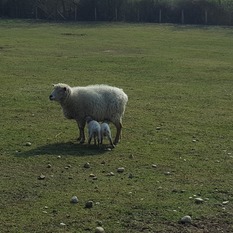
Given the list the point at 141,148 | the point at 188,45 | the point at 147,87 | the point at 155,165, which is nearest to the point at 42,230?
the point at 155,165

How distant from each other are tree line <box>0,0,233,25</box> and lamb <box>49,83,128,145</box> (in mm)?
63171

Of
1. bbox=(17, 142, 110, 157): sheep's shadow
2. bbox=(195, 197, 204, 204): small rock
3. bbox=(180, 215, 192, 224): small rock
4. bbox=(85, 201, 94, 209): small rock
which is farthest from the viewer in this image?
bbox=(17, 142, 110, 157): sheep's shadow

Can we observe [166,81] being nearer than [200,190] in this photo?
No

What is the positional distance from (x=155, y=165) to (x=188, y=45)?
36.4 m

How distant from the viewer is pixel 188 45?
155 feet

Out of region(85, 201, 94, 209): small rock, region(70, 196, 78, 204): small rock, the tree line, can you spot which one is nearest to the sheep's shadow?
region(70, 196, 78, 204): small rock

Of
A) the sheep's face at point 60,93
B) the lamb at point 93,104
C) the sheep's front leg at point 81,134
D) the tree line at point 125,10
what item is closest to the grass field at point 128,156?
the sheep's front leg at point 81,134

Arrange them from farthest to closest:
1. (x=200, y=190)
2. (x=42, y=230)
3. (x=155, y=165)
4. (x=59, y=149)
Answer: (x=59, y=149)
(x=155, y=165)
(x=200, y=190)
(x=42, y=230)

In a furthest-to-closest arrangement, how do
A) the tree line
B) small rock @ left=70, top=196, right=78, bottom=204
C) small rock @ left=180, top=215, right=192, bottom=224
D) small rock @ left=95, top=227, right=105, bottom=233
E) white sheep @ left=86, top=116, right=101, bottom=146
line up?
the tree line → white sheep @ left=86, top=116, right=101, bottom=146 → small rock @ left=70, top=196, right=78, bottom=204 → small rock @ left=180, top=215, right=192, bottom=224 → small rock @ left=95, top=227, right=105, bottom=233

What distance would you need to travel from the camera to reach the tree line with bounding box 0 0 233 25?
75.7m

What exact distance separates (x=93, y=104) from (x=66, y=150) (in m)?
1.48

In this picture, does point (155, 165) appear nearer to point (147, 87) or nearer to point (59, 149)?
point (59, 149)

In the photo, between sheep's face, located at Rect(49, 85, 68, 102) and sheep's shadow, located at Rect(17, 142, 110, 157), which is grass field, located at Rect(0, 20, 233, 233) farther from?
sheep's face, located at Rect(49, 85, 68, 102)

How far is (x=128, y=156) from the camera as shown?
41.0 ft
